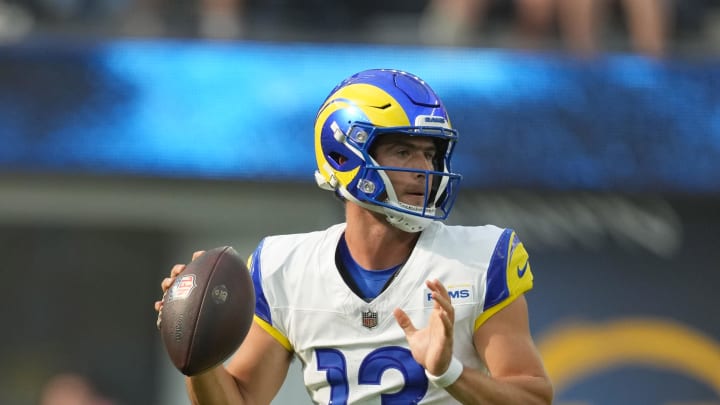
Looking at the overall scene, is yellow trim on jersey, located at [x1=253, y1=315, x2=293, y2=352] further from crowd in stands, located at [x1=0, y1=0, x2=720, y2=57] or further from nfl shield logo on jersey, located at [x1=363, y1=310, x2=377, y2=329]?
crowd in stands, located at [x1=0, y1=0, x2=720, y2=57]

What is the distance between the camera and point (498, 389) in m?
3.48

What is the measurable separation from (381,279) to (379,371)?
27cm

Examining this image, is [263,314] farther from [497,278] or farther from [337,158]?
[497,278]

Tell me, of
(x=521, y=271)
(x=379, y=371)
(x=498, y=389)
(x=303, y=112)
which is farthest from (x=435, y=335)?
(x=303, y=112)

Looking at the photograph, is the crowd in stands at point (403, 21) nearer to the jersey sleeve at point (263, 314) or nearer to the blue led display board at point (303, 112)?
the blue led display board at point (303, 112)

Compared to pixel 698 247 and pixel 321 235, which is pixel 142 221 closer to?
pixel 698 247

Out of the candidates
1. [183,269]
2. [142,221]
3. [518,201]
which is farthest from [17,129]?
[183,269]

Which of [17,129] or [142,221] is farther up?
[17,129]

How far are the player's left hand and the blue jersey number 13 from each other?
0.28 metres

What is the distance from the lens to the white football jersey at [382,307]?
3.74 metres

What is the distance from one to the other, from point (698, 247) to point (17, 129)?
3707 millimetres

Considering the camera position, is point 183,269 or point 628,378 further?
point 628,378

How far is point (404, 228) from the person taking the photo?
12.6ft

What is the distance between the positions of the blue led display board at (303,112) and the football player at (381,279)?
3069 millimetres
